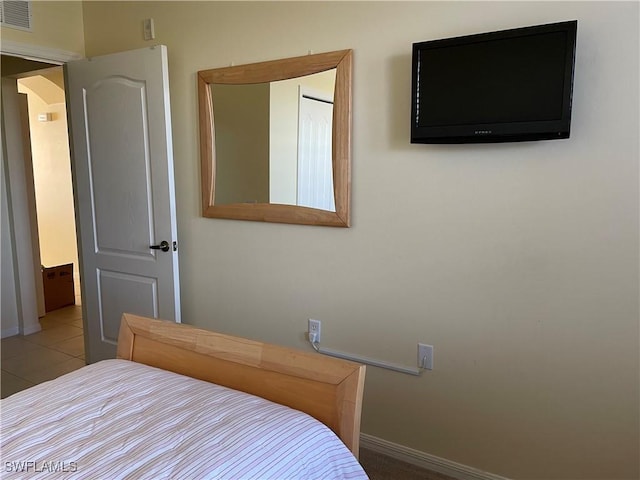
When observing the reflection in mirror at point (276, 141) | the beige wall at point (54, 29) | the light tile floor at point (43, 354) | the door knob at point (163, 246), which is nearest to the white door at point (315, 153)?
the reflection in mirror at point (276, 141)

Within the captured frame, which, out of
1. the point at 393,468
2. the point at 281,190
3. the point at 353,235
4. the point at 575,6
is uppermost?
the point at 575,6

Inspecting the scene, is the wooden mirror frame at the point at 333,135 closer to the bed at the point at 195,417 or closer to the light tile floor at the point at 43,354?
the bed at the point at 195,417

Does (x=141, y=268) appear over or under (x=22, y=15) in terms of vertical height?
under

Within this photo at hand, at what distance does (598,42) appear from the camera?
5.49 ft

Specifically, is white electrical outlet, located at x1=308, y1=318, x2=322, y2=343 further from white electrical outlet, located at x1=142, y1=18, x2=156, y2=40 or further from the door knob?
white electrical outlet, located at x1=142, y1=18, x2=156, y2=40

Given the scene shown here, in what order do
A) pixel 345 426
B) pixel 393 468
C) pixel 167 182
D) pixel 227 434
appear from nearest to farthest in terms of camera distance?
pixel 227 434 < pixel 345 426 < pixel 393 468 < pixel 167 182

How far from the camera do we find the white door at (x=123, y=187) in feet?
8.93

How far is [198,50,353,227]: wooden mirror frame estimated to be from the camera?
7.16ft

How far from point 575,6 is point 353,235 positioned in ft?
4.06

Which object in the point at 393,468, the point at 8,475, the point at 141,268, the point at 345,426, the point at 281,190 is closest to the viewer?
the point at 8,475

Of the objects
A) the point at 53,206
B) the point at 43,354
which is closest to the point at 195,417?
the point at 43,354

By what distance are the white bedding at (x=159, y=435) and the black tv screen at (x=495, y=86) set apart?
4.04 feet

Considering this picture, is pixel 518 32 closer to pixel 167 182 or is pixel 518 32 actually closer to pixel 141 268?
pixel 167 182

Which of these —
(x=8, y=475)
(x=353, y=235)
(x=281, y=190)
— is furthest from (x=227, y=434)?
(x=281, y=190)
